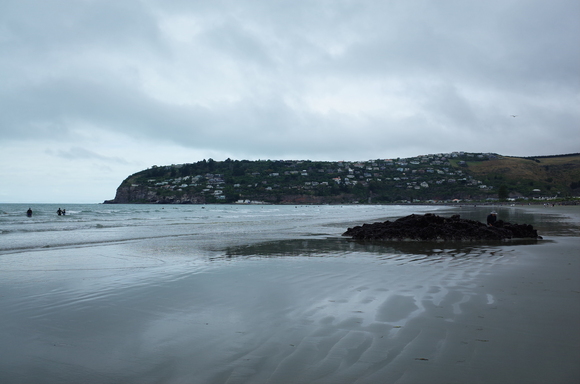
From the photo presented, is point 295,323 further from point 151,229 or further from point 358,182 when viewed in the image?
point 358,182

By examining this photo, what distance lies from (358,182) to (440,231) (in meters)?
128

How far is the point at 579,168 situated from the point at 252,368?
448 ft

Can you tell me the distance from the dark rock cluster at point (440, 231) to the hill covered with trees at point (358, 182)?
91.7 metres

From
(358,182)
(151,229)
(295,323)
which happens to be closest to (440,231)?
(295,323)

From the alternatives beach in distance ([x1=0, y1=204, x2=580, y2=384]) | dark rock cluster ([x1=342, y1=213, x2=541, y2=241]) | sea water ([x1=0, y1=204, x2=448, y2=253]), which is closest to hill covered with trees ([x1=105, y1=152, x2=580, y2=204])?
sea water ([x1=0, y1=204, x2=448, y2=253])

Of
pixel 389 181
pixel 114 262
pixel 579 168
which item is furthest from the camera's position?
pixel 389 181

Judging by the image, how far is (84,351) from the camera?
3.51 m

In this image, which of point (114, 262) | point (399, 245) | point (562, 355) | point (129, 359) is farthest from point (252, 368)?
point (399, 245)

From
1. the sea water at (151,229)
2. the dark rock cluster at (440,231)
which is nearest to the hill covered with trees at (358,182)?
the sea water at (151,229)

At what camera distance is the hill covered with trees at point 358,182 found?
110 metres

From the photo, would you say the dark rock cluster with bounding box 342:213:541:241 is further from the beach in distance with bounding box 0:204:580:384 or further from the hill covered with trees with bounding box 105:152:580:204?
the hill covered with trees with bounding box 105:152:580:204

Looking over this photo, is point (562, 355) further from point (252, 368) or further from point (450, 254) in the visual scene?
point (450, 254)

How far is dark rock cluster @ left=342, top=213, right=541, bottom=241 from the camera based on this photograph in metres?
13.2

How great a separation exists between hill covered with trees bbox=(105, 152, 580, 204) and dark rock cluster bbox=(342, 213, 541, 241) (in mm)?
91675
